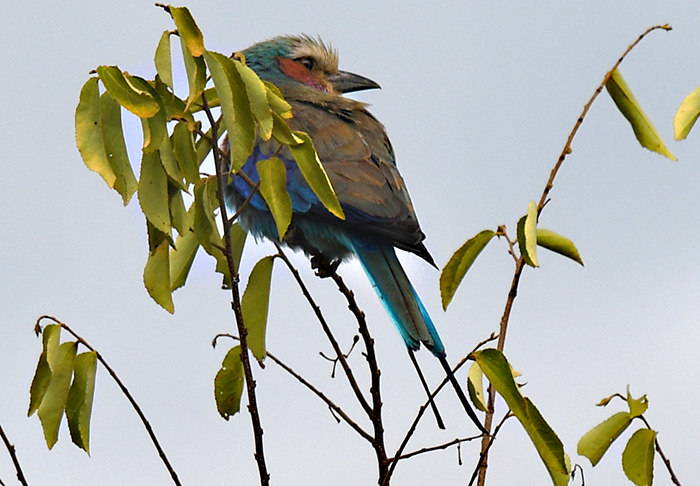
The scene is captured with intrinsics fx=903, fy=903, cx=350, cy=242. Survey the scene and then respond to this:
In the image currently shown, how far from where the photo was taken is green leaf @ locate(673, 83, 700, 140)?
2.11 meters

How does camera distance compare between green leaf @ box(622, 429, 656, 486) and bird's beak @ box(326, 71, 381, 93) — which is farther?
bird's beak @ box(326, 71, 381, 93)

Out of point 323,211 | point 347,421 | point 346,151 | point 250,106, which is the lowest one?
point 347,421

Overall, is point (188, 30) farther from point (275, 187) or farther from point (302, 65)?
point (302, 65)

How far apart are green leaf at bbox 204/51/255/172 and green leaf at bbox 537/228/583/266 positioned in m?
0.84

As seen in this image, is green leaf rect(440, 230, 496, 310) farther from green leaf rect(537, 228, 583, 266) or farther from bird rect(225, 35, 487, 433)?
bird rect(225, 35, 487, 433)

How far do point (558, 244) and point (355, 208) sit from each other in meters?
1.32

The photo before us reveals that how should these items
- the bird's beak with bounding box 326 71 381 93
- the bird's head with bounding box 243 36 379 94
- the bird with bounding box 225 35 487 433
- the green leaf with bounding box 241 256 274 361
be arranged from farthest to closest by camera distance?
the bird's beak with bounding box 326 71 381 93, the bird's head with bounding box 243 36 379 94, the bird with bounding box 225 35 487 433, the green leaf with bounding box 241 256 274 361

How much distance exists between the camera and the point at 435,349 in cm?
314

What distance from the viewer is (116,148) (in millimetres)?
1987

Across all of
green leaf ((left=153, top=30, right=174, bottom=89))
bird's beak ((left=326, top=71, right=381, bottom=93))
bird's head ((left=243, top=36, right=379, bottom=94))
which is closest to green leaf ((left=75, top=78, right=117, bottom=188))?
green leaf ((left=153, top=30, right=174, bottom=89))

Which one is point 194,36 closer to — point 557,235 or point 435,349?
point 557,235

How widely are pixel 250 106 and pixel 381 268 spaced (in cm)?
166

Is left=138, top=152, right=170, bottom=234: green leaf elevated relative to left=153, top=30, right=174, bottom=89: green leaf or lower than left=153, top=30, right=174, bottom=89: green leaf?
lower

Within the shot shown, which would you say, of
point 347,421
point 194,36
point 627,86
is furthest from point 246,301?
point 627,86
